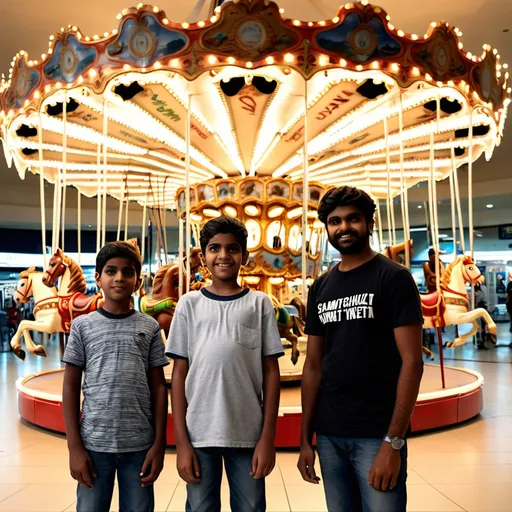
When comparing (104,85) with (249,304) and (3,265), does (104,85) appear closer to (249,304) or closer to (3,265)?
(249,304)

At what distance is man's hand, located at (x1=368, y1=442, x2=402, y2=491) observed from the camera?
5.77ft

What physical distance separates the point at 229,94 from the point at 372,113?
6.55 ft

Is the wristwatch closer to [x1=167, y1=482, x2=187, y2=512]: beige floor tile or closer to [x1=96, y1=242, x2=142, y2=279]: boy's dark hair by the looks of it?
[x1=96, y1=242, x2=142, y2=279]: boy's dark hair

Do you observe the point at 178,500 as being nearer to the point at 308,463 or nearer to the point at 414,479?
the point at 414,479

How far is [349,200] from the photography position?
1.92 m

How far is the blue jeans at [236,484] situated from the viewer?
6.35ft

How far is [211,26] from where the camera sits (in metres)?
4.76

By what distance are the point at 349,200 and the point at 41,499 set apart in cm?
301

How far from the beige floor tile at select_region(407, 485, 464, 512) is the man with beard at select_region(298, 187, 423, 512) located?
65.8 inches

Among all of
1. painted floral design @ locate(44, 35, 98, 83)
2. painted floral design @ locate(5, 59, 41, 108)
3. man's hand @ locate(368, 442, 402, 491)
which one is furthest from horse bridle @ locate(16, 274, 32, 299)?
man's hand @ locate(368, 442, 402, 491)

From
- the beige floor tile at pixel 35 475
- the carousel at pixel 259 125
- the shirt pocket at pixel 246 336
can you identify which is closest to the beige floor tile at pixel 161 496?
the beige floor tile at pixel 35 475

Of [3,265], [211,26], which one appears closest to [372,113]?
[211,26]

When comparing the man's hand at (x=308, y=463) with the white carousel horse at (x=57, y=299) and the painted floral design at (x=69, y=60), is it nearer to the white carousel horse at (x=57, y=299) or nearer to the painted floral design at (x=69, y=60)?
the painted floral design at (x=69, y=60)

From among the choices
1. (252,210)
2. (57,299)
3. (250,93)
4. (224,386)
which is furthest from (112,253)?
(252,210)
